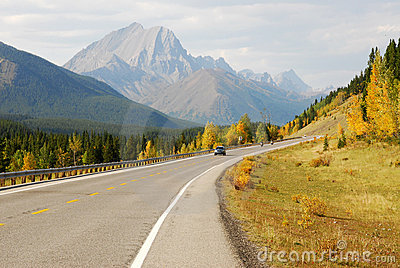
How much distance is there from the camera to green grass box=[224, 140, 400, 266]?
27.3ft

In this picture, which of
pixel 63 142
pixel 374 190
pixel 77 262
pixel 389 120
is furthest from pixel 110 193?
pixel 63 142

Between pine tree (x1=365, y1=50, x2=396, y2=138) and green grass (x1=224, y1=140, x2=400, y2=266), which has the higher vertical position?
pine tree (x1=365, y1=50, x2=396, y2=138)

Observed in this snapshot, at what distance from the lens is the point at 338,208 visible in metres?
17.2

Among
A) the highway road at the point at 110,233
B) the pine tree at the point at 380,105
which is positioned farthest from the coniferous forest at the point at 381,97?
the highway road at the point at 110,233

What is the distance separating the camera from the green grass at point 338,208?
833 centimetres

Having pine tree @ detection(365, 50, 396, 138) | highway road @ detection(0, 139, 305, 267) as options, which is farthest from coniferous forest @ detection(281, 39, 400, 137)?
highway road @ detection(0, 139, 305, 267)

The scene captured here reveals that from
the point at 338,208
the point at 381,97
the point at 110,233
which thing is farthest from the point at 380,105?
the point at 110,233

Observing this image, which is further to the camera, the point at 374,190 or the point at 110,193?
the point at 374,190

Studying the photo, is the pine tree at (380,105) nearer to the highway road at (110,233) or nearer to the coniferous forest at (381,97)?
the coniferous forest at (381,97)

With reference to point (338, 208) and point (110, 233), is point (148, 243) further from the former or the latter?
point (338, 208)

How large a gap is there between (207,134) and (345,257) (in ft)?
348

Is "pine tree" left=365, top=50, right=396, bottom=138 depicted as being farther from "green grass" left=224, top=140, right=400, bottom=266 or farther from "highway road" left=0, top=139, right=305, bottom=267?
"highway road" left=0, top=139, right=305, bottom=267

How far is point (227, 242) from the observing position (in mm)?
7309

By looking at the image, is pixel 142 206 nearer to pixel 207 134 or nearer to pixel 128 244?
pixel 128 244
